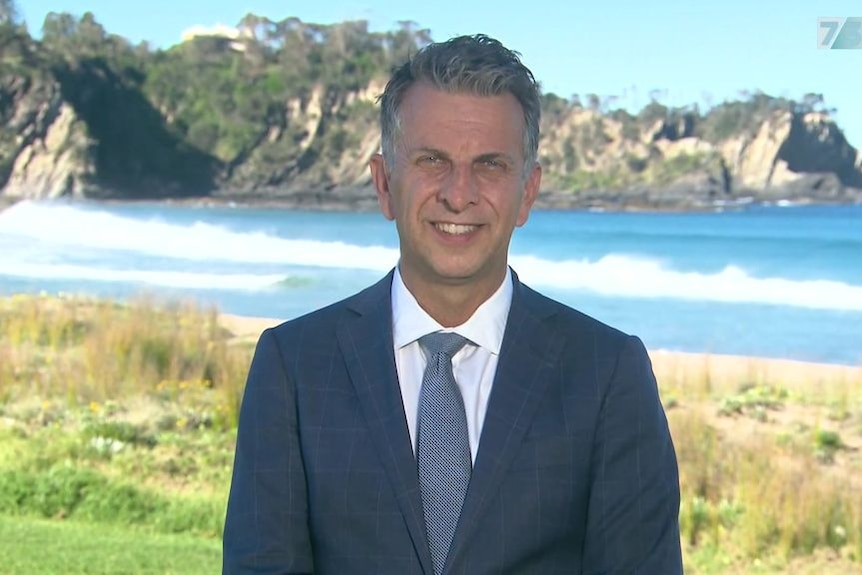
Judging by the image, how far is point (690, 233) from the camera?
4138 cm

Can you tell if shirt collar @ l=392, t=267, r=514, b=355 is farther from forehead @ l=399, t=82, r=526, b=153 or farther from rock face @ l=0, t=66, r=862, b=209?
rock face @ l=0, t=66, r=862, b=209

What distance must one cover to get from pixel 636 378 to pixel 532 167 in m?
0.38

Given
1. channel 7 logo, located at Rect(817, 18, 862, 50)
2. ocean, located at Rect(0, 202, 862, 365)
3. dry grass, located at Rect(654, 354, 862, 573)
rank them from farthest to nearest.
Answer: ocean, located at Rect(0, 202, 862, 365) → channel 7 logo, located at Rect(817, 18, 862, 50) → dry grass, located at Rect(654, 354, 862, 573)

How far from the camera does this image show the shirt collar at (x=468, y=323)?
71.7 inches

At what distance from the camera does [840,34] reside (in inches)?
443

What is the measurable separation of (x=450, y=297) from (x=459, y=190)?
172 mm

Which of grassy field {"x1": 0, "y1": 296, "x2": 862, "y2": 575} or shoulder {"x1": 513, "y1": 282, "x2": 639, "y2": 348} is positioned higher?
shoulder {"x1": 513, "y1": 282, "x2": 639, "y2": 348}

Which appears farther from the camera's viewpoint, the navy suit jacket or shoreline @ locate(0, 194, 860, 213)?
shoreline @ locate(0, 194, 860, 213)

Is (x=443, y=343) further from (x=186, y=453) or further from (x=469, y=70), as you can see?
(x=186, y=453)

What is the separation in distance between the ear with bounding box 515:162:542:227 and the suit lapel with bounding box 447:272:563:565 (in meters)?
0.13

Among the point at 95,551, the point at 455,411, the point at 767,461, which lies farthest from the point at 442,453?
the point at 767,461

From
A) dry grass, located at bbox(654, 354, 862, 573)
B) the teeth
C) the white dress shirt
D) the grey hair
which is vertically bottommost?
dry grass, located at bbox(654, 354, 862, 573)

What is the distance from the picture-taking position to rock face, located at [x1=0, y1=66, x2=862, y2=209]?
136ft

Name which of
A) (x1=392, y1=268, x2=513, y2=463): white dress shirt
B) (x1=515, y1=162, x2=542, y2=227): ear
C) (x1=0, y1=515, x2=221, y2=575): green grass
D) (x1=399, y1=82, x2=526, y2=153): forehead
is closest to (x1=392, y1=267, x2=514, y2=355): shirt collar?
(x1=392, y1=268, x2=513, y2=463): white dress shirt
